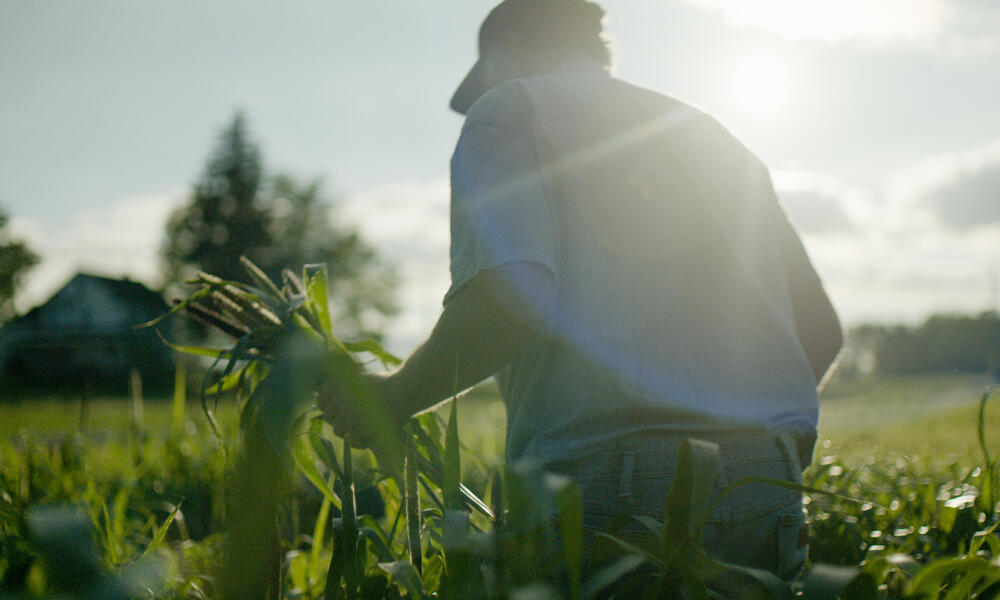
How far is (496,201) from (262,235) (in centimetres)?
5748

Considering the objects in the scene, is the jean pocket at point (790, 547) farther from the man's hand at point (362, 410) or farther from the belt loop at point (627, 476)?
the man's hand at point (362, 410)

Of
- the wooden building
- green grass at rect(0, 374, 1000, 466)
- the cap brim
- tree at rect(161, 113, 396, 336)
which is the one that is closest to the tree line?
tree at rect(161, 113, 396, 336)

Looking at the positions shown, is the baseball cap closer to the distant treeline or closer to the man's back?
the man's back

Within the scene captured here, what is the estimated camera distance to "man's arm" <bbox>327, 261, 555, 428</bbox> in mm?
1418

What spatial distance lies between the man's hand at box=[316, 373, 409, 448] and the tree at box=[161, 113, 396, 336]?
163 ft

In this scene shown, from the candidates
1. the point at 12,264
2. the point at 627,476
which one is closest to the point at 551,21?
the point at 627,476

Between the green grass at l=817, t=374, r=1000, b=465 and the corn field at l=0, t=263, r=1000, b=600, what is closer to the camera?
the corn field at l=0, t=263, r=1000, b=600

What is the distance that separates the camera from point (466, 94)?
7.23 feet

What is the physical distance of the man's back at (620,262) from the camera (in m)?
1.48

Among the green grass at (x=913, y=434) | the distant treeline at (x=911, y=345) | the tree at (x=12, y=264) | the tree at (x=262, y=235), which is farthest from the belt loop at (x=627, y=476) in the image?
the distant treeline at (x=911, y=345)

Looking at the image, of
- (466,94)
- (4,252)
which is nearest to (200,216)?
(4,252)

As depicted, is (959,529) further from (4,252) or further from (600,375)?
(4,252)

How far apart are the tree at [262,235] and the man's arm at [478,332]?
4996cm

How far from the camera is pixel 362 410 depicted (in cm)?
161
